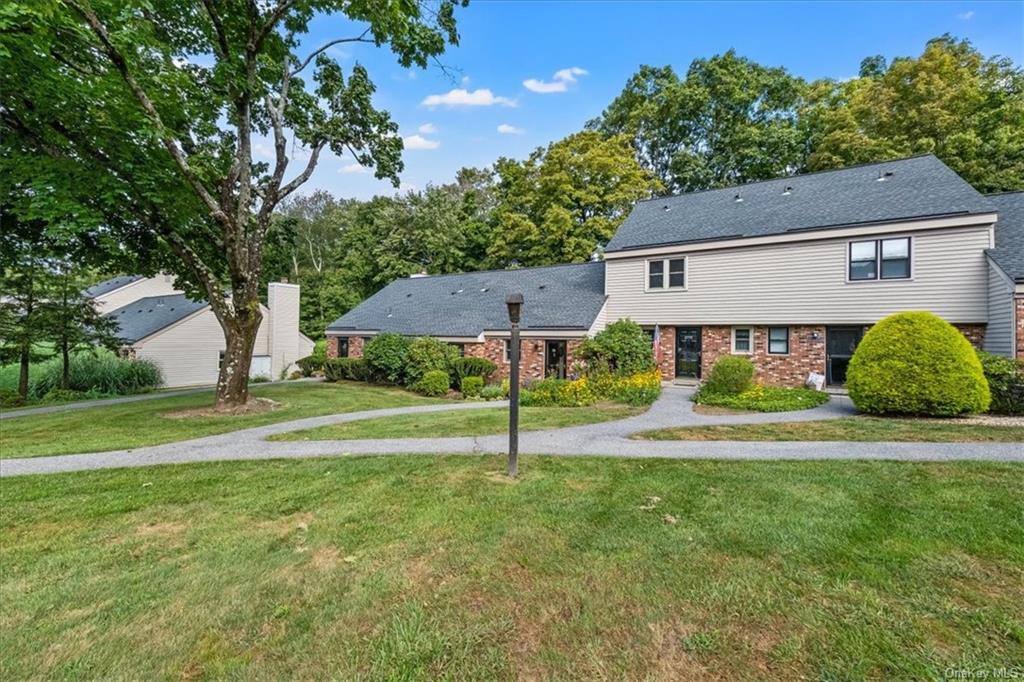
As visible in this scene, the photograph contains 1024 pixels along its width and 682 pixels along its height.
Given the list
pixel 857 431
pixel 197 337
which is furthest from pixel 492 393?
pixel 197 337

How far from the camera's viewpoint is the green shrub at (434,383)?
16906 millimetres

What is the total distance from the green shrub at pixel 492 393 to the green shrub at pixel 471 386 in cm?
19

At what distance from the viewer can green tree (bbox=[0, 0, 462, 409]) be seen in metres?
9.32

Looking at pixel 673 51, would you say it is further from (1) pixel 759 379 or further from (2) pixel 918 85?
(1) pixel 759 379

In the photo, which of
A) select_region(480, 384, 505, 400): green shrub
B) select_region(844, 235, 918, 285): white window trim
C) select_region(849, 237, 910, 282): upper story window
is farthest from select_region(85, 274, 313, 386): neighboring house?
select_region(849, 237, 910, 282): upper story window

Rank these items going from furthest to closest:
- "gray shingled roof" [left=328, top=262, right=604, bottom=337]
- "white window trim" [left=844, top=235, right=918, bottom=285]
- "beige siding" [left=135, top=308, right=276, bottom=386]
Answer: "beige siding" [left=135, top=308, right=276, bottom=386], "gray shingled roof" [left=328, top=262, right=604, bottom=337], "white window trim" [left=844, top=235, right=918, bottom=285]

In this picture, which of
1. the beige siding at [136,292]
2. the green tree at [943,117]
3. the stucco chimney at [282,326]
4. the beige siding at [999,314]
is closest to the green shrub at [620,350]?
the beige siding at [999,314]

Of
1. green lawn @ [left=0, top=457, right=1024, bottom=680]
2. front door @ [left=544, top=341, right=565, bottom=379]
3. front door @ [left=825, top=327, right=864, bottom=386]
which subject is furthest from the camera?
front door @ [left=544, top=341, right=565, bottom=379]

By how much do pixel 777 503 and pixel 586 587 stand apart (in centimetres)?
275

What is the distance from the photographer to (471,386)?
54.2 ft

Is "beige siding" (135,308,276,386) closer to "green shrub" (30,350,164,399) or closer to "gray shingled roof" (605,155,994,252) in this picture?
"green shrub" (30,350,164,399)

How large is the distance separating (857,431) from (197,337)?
2813 centimetres

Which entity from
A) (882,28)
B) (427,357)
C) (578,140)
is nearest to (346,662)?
(427,357)

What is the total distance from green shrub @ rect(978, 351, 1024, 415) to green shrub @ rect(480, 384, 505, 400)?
12.3 m
